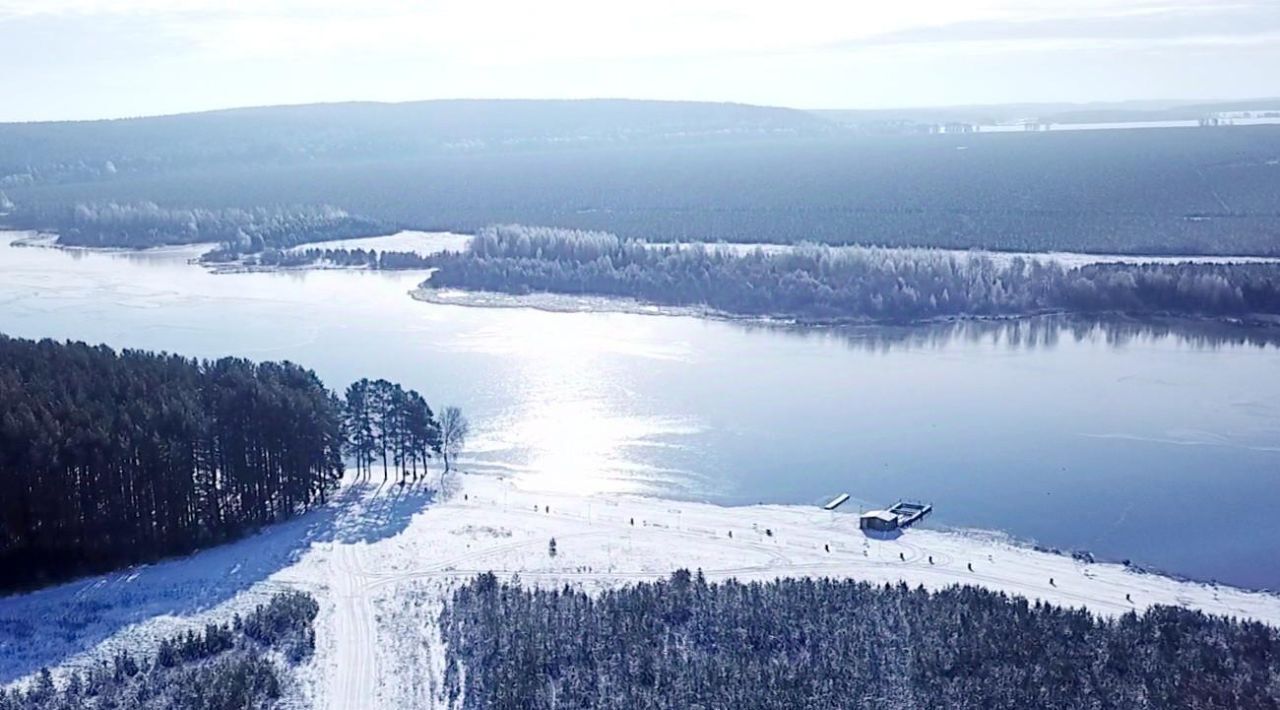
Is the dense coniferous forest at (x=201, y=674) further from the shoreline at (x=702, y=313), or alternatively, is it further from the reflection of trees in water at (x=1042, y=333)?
the shoreline at (x=702, y=313)

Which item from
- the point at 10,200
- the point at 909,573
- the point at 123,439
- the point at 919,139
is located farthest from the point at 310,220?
the point at 919,139

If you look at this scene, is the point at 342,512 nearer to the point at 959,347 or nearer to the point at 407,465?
the point at 407,465

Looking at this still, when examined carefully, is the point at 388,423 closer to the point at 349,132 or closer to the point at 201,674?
the point at 201,674

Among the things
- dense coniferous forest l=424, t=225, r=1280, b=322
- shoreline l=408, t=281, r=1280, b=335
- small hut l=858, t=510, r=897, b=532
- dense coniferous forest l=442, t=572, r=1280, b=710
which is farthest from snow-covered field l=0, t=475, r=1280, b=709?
dense coniferous forest l=424, t=225, r=1280, b=322

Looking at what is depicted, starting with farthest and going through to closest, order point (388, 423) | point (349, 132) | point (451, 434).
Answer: point (349, 132) < point (451, 434) < point (388, 423)

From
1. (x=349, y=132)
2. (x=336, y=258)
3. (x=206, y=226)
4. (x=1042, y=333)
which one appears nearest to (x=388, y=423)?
(x=1042, y=333)

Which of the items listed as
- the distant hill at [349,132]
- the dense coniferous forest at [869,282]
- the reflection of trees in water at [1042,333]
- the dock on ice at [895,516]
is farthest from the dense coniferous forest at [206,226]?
the dock on ice at [895,516]
